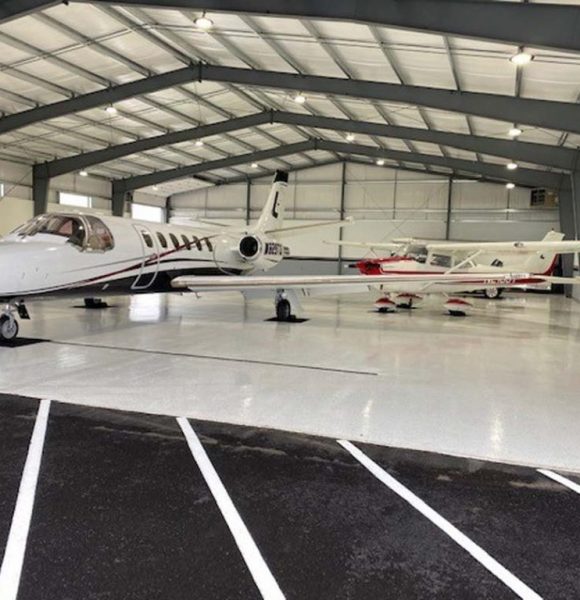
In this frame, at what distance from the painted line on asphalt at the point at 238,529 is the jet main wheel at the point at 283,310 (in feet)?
26.7

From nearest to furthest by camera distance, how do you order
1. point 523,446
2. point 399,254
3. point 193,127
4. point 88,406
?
point 523,446
point 88,406
point 399,254
point 193,127

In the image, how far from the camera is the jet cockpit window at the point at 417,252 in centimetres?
1596

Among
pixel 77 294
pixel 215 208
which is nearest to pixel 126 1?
pixel 77 294

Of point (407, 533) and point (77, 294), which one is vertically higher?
point (77, 294)

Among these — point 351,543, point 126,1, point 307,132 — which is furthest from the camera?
point 307,132

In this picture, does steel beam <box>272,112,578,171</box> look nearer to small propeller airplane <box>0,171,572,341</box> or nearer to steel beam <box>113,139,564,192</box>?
small propeller airplane <box>0,171,572,341</box>

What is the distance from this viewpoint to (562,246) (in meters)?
13.1

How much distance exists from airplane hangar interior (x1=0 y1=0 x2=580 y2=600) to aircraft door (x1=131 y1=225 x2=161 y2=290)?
0.05m

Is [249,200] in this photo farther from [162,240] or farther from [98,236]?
[98,236]

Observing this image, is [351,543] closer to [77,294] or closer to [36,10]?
[77,294]

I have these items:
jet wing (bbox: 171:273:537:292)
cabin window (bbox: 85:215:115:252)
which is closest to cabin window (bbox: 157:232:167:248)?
jet wing (bbox: 171:273:537:292)

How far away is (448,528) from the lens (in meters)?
2.82

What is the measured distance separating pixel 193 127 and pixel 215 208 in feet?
41.1

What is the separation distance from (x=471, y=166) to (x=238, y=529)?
70.5 feet
